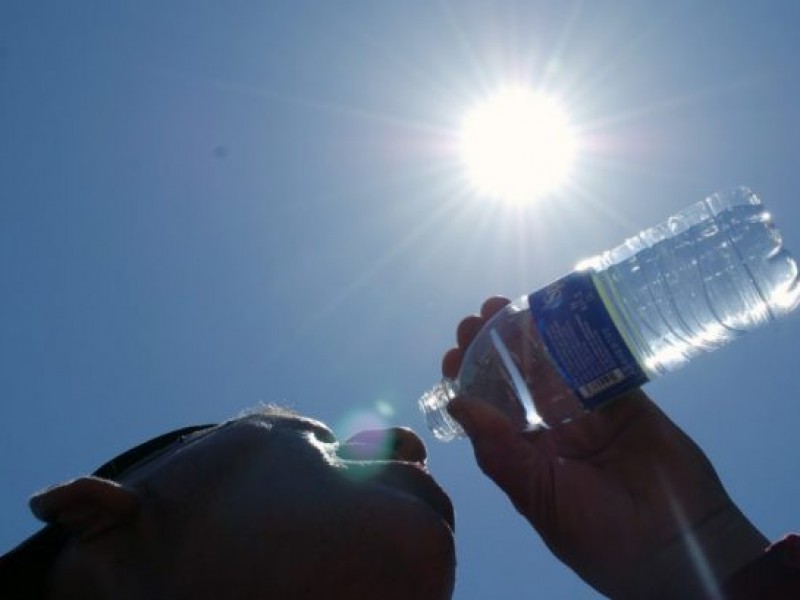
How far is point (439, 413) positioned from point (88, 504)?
6.63 ft

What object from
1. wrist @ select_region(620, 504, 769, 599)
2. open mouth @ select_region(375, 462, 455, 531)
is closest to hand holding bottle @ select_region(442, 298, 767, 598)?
wrist @ select_region(620, 504, 769, 599)

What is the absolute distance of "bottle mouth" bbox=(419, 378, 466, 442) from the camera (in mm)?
3607

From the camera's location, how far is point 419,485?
96.8 inches

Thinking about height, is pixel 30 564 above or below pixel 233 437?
below

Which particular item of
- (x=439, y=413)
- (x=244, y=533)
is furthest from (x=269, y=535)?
(x=439, y=413)

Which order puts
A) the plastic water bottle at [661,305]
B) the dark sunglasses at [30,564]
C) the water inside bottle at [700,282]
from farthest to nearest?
the water inside bottle at [700,282], the plastic water bottle at [661,305], the dark sunglasses at [30,564]

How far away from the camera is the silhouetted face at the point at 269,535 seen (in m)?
2.08

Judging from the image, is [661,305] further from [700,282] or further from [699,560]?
[699,560]

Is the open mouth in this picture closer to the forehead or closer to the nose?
the nose

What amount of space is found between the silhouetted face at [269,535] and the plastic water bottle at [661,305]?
93 centimetres

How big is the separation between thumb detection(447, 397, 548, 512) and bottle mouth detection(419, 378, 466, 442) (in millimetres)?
726

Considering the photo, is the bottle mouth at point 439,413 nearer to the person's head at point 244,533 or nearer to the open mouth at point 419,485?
the open mouth at point 419,485

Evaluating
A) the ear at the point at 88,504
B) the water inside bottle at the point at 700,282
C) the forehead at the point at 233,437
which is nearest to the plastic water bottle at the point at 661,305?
the water inside bottle at the point at 700,282

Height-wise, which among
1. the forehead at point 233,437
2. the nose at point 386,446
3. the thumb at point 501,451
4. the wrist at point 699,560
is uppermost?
the forehead at point 233,437
